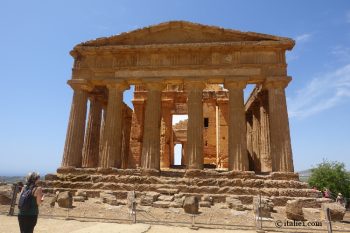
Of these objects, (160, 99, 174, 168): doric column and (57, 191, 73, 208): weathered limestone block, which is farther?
(160, 99, 174, 168): doric column

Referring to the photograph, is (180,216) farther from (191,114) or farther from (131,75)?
(131,75)

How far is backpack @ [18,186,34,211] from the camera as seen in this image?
5.93 meters

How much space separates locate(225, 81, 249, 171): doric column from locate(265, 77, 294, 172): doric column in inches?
63.1

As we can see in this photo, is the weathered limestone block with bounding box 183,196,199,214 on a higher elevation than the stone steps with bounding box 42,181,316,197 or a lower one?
lower

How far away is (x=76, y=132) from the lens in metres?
19.2

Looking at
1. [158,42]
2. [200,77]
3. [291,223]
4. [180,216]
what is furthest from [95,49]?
[291,223]

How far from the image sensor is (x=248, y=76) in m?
18.3

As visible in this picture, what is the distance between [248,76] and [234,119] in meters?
2.80

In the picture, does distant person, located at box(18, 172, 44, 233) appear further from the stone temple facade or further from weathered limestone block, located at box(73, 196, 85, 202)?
the stone temple facade

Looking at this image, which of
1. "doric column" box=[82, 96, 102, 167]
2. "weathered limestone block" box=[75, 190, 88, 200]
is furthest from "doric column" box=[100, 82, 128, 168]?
"doric column" box=[82, 96, 102, 167]

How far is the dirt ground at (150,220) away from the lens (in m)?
8.95

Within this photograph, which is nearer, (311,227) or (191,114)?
(311,227)

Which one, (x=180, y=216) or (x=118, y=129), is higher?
(x=118, y=129)

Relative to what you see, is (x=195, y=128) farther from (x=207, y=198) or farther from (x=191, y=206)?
(x=191, y=206)
